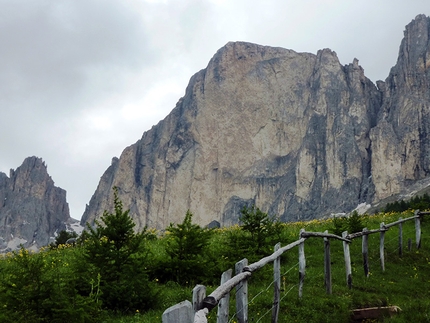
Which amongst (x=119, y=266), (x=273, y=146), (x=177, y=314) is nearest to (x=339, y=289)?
(x=119, y=266)

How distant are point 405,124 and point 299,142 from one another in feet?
146

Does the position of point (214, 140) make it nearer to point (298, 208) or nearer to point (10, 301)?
point (298, 208)

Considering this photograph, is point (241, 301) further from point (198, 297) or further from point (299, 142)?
point (299, 142)

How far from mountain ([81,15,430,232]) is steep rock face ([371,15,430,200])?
35cm

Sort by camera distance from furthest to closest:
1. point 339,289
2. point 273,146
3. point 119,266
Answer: point 273,146
point 339,289
point 119,266

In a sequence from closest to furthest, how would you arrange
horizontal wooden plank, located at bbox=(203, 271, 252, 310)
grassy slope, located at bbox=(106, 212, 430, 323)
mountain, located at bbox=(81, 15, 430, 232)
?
horizontal wooden plank, located at bbox=(203, 271, 252, 310)
grassy slope, located at bbox=(106, 212, 430, 323)
mountain, located at bbox=(81, 15, 430, 232)

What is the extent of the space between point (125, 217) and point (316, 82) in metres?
186

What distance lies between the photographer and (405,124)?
506ft

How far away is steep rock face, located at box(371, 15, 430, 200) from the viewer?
14688cm

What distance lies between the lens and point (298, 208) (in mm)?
170250

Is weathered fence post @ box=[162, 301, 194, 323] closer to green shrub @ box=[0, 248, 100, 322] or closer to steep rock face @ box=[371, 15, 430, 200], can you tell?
green shrub @ box=[0, 248, 100, 322]

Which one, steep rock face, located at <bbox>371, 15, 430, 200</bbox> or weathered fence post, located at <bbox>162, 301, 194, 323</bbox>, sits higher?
steep rock face, located at <bbox>371, 15, 430, 200</bbox>

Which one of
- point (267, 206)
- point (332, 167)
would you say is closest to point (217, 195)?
point (267, 206)

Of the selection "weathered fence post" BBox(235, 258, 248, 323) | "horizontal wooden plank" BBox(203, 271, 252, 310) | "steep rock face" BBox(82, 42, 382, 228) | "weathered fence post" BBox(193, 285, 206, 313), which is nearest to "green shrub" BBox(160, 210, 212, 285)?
"weathered fence post" BBox(235, 258, 248, 323)
